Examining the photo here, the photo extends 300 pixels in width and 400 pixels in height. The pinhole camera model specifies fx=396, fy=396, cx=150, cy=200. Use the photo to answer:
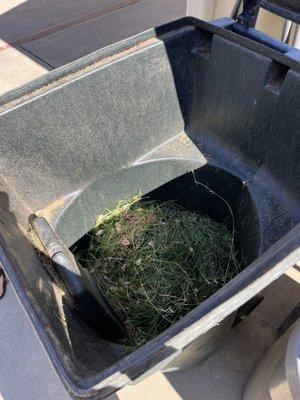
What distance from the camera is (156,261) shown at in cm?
149

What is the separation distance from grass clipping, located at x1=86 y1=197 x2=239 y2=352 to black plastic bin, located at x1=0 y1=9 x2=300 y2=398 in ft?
0.22

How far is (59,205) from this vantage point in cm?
138

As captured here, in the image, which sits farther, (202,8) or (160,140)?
(202,8)

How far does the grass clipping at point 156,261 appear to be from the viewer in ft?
4.53

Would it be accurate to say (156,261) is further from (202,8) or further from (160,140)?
(202,8)

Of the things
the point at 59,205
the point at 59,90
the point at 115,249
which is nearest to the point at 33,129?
the point at 59,90

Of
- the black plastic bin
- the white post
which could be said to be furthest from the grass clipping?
the white post

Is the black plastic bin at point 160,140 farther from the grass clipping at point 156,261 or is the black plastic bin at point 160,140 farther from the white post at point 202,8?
the white post at point 202,8

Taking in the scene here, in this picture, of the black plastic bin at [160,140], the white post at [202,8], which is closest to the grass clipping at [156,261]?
the black plastic bin at [160,140]

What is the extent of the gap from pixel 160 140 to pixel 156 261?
477mm

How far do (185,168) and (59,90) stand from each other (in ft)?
1.90

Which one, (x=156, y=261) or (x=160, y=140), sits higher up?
(x=160, y=140)

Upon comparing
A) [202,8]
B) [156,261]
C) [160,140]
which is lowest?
[156,261]

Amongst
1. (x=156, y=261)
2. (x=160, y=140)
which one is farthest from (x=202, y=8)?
(x=156, y=261)
